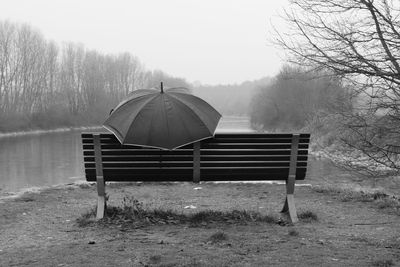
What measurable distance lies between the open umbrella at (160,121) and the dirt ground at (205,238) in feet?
3.07

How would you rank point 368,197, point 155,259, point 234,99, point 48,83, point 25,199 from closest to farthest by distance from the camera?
point 155,259 < point 368,197 < point 25,199 < point 48,83 < point 234,99

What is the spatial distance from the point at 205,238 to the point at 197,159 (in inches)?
46.0

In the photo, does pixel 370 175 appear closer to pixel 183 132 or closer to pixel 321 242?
pixel 321 242

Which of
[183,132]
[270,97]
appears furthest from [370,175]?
[270,97]

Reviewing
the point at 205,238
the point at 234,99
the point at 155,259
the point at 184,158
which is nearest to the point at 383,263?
the point at 205,238

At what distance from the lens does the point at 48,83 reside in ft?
270

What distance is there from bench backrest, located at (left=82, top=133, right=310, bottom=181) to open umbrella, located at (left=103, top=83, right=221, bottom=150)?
0.65 feet

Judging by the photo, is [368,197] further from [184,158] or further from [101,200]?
[101,200]

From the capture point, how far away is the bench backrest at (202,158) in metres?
5.28

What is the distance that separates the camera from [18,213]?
20.3 feet

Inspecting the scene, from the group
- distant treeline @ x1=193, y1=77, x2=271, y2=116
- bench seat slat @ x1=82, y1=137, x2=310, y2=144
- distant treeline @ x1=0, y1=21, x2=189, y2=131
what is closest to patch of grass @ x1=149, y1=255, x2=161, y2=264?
bench seat slat @ x1=82, y1=137, x2=310, y2=144

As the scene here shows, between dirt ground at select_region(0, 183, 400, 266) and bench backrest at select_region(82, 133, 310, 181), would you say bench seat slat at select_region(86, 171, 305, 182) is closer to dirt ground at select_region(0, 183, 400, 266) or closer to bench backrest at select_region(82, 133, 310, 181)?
bench backrest at select_region(82, 133, 310, 181)

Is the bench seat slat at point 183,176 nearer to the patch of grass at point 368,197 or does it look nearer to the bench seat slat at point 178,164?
the bench seat slat at point 178,164

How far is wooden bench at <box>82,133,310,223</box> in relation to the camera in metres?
5.28
